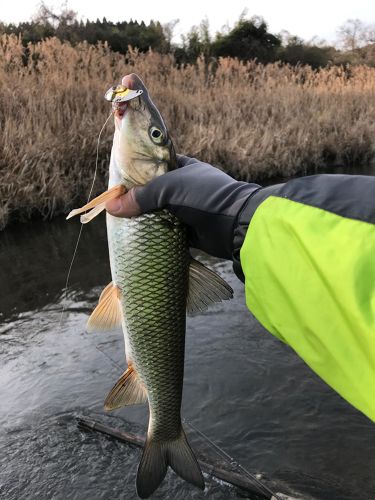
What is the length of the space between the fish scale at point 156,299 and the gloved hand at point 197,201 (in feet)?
0.21

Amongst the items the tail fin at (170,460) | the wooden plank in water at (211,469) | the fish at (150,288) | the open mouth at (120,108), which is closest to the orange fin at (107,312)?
the fish at (150,288)

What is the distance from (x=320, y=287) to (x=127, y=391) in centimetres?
113

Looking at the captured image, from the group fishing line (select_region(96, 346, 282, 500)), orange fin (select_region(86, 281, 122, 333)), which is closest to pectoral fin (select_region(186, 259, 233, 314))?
orange fin (select_region(86, 281, 122, 333))

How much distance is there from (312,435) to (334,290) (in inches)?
86.2

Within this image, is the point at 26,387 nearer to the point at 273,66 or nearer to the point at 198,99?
the point at 198,99

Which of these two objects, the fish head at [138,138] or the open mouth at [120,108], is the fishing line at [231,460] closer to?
the fish head at [138,138]

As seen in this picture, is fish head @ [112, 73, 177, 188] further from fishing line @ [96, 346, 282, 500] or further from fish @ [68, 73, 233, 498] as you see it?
fishing line @ [96, 346, 282, 500]

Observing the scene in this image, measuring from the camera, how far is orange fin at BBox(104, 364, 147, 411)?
77.6 inches

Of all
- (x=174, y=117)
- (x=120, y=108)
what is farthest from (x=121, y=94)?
(x=174, y=117)

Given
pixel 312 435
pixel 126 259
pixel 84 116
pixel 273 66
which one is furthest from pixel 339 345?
pixel 273 66

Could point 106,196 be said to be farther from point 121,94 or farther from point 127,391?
point 127,391

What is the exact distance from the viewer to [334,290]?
110 centimetres

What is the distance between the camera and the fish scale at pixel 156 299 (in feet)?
5.85

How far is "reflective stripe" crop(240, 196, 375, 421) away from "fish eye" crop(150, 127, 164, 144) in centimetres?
52
